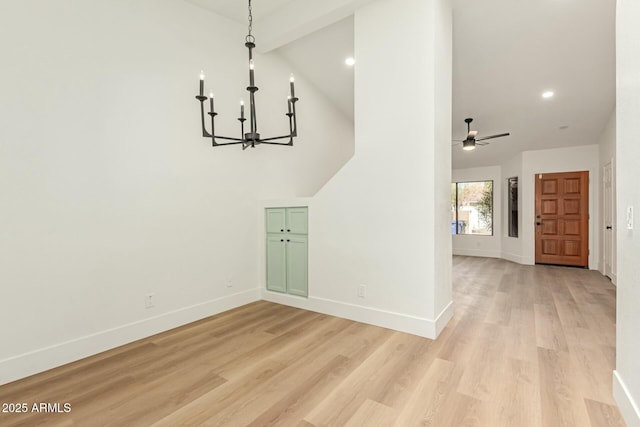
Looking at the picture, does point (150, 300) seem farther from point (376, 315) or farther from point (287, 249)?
point (376, 315)

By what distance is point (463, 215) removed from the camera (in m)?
8.63

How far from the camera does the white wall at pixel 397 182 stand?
9.25 ft

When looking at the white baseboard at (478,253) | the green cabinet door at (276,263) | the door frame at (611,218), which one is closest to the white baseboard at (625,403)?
the green cabinet door at (276,263)

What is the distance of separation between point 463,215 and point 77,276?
28.5 ft

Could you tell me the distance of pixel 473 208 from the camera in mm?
8477

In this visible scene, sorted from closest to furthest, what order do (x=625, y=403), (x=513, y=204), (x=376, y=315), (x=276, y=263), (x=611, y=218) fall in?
(x=625, y=403), (x=376, y=315), (x=276, y=263), (x=611, y=218), (x=513, y=204)

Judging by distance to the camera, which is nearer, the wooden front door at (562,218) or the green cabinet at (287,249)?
the green cabinet at (287,249)

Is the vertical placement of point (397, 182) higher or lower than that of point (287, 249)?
higher

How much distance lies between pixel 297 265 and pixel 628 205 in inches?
119

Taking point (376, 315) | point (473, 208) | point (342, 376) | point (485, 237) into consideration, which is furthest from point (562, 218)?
point (342, 376)

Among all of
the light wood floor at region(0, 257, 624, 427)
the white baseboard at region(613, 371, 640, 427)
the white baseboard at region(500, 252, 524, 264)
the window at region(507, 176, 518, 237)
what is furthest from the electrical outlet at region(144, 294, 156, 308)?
the window at region(507, 176, 518, 237)

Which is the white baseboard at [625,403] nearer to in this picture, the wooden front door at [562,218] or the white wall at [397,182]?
the white wall at [397,182]

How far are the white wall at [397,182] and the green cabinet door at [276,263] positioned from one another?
0.74m

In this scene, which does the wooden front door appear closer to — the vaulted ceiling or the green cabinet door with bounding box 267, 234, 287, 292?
the vaulted ceiling
